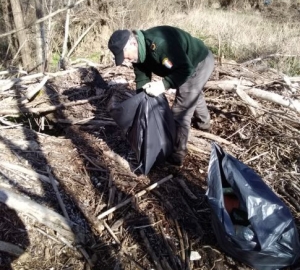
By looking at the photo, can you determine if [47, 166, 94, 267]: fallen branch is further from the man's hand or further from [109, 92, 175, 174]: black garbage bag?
the man's hand

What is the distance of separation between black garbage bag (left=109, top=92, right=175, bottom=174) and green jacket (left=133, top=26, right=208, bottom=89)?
261 millimetres

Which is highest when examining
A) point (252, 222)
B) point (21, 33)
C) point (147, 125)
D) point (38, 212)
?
point (147, 125)

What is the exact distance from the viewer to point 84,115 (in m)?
4.33

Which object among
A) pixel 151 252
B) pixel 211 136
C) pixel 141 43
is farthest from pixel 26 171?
pixel 211 136

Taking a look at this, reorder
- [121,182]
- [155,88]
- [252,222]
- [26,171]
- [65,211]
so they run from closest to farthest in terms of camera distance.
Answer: [252,222]
[65,211]
[155,88]
[26,171]
[121,182]

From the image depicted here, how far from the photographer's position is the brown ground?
2.55 metres

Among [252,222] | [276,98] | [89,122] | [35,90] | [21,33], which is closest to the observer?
[252,222]

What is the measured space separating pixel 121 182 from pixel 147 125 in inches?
24.6

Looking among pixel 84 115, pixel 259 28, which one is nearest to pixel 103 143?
pixel 84 115

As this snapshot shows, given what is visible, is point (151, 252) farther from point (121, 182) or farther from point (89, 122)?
point (89, 122)

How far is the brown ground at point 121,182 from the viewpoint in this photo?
255cm

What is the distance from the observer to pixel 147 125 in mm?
3082

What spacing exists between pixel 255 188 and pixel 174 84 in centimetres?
115

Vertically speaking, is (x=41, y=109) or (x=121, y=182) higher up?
(x=41, y=109)
